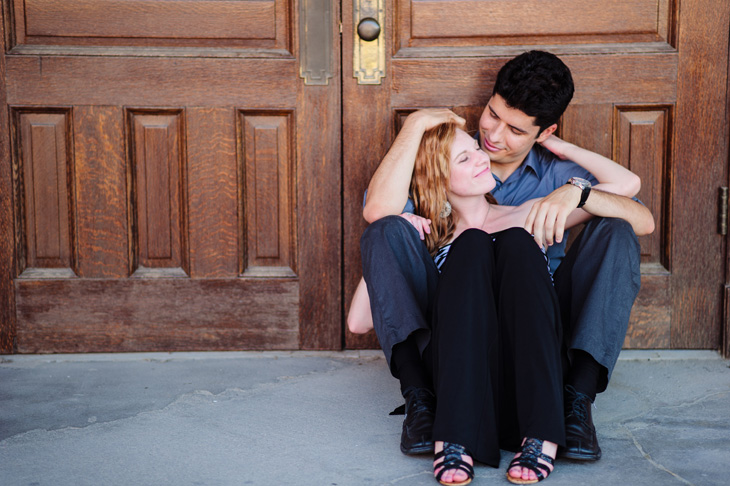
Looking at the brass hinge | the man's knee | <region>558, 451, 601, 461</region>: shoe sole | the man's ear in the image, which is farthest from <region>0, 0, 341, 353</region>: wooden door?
the brass hinge

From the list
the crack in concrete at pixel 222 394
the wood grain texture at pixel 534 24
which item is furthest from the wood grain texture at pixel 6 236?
the wood grain texture at pixel 534 24

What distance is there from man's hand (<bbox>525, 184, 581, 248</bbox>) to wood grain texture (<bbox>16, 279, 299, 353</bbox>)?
38.0 inches

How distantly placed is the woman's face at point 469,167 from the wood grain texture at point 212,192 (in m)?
0.81

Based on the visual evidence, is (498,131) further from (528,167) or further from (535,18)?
(535,18)

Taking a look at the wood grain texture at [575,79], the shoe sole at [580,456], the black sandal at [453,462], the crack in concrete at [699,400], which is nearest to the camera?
the black sandal at [453,462]

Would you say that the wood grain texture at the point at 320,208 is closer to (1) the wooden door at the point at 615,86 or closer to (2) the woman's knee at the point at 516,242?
(1) the wooden door at the point at 615,86

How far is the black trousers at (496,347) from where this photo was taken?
157 cm

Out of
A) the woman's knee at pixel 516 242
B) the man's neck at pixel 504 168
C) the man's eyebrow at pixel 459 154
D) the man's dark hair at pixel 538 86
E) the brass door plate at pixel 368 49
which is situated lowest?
the woman's knee at pixel 516 242

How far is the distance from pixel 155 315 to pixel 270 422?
2.63ft

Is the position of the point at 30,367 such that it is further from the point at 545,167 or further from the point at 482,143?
the point at 545,167

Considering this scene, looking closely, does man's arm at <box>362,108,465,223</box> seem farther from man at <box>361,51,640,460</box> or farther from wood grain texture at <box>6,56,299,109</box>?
wood grain texture at <box>6,56,299,109</box>

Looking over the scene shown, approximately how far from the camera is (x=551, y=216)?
1.87 m

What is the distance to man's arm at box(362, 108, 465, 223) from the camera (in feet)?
6.86

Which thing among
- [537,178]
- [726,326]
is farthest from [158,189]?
[726,326]
